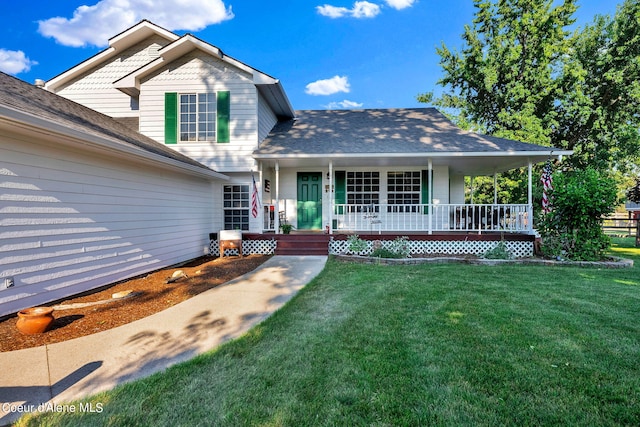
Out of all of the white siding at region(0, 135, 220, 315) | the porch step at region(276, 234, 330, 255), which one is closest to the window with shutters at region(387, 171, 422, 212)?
the porch step at region(276, 234, 330, 255)

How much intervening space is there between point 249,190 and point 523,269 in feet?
25.8

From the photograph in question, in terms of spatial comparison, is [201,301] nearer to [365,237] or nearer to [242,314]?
[242,314]

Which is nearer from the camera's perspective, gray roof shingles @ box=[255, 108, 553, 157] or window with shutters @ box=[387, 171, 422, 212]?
gray roof shingles @ box=[255, 108, 553, 157]

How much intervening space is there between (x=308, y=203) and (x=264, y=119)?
3267 millimetres

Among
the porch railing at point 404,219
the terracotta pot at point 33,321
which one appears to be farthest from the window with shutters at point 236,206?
the terracotta pot at point 33,321

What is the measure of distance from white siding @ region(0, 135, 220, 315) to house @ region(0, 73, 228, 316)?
0.01m

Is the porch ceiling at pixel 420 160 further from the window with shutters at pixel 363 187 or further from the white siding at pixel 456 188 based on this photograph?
the window with shutters at pixel 363 187

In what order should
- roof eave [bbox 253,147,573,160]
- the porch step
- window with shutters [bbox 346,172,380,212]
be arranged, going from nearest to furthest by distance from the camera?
roof eave [bbox 253,147,573,160] → the porch step → window with shutters [bbox 346,172,380,212]

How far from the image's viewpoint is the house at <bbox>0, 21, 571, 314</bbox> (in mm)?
8531

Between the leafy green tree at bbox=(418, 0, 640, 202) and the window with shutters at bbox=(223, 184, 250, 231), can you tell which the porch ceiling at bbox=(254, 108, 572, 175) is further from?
the leafy green tree at bbox=(418, 0, 640, 202)

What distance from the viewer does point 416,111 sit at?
1305 cm

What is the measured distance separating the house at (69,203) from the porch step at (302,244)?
2923mm

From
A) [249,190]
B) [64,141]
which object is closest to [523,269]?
[249,190]

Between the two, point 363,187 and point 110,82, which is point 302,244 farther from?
point 110,82
